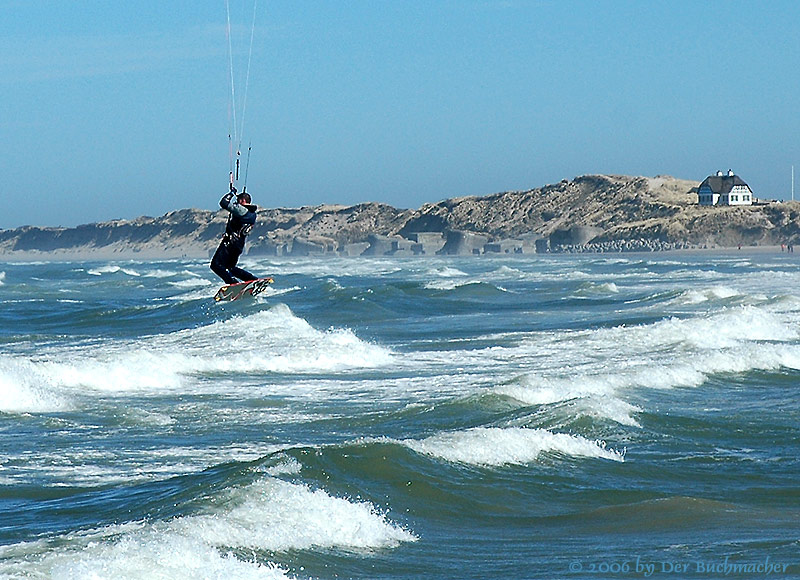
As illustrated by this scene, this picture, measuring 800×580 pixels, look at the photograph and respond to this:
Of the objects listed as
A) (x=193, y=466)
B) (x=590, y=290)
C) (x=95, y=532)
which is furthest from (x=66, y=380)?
(x=590, y=290)

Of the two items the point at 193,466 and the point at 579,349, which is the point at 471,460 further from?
the point at 579,349

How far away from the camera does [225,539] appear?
27.8ft

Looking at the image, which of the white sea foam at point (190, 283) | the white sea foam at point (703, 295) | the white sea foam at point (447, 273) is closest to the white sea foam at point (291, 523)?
→ the white sea foam at point (703, 295)

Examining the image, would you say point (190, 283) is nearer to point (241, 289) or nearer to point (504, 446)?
point (241, 289)

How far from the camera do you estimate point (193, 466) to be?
11.7 meters

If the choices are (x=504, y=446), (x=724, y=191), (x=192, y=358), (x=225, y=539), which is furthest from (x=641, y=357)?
(x=724, y=191)

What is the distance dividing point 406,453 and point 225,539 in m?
3.51

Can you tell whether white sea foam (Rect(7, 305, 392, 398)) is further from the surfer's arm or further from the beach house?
the beach house

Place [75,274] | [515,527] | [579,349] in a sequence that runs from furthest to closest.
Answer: [75,274] < [579,349] < [515,527]

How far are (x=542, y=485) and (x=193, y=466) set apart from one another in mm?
3207

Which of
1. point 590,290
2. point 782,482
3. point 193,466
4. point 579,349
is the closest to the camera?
point 782,482

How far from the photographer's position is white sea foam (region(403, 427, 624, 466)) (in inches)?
468

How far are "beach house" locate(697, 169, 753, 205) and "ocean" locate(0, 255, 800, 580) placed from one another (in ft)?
346

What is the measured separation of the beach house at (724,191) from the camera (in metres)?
128
